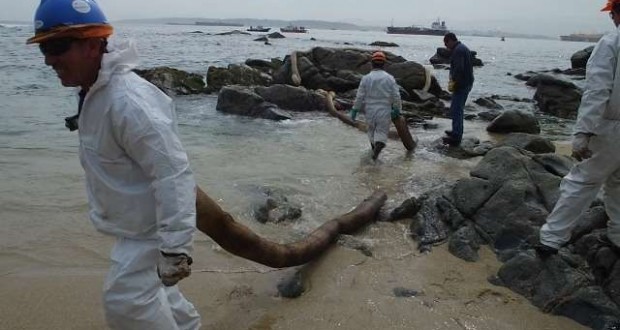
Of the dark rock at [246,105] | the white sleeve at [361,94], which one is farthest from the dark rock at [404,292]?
the dark rock at [246,105]

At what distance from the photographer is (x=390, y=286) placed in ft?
13.6

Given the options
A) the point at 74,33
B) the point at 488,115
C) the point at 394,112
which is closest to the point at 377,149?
the point at 394,112

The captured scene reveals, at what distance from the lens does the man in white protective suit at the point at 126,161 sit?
222 centimetres

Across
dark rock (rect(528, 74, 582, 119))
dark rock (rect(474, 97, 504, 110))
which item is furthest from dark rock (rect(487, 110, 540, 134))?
dark rock (rect(474, 97, 504, 110))

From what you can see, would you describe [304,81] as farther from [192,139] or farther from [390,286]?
[390,286]

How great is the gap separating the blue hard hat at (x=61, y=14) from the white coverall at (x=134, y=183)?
19cm

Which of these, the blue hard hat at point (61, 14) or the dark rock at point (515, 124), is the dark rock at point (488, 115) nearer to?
the dark rock at point (515, 124)

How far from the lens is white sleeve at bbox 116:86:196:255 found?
2.22 m

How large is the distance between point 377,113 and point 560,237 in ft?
18.7

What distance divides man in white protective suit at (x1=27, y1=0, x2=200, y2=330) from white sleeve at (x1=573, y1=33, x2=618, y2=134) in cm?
300

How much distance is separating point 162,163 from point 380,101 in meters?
7.58

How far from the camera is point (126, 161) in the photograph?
2.36m

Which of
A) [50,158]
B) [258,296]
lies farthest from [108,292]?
[50,158]

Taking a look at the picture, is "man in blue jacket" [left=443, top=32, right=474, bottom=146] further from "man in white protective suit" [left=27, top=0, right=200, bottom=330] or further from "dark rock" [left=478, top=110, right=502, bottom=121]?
"man in white protective suit" [left=27, top=0, right=200, bottom=330]
